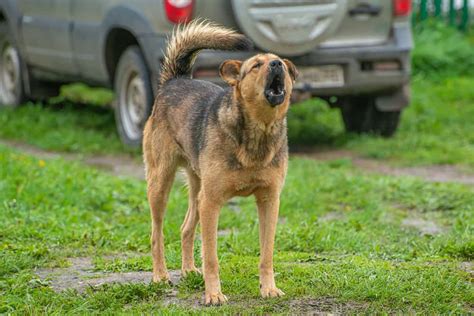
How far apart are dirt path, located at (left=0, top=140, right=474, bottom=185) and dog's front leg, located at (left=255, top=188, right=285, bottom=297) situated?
4381 mm

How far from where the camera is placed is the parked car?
33.0 feet

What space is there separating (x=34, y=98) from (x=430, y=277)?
844 centimetres

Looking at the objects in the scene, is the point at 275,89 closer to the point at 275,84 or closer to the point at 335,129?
the point at 275,84

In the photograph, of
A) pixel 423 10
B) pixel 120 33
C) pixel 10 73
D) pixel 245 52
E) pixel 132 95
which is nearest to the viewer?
pixel 245 52

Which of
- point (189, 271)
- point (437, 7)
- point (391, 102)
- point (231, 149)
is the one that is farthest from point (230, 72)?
point (437, 7)

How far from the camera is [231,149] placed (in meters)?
5.54

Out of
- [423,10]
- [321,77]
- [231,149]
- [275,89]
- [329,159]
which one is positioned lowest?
[329,159]

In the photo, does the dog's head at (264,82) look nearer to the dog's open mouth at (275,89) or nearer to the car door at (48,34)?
A: the dog's open mouth at (275,89)

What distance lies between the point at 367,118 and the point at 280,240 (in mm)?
4728

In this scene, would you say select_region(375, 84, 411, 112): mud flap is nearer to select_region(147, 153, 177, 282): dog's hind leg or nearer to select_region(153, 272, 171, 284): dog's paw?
select_region(147, 153, 177, 282): dog's hind leg

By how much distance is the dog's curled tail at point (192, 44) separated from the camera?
19.8 ft

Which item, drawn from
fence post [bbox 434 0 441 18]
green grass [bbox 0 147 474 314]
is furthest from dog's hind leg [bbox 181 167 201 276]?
fence post [bbox 434 0 441 18]

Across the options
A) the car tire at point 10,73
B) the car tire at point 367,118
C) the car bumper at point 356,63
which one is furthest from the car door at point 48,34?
the car tire at point 367,118

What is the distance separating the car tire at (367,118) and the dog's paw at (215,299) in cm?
618
